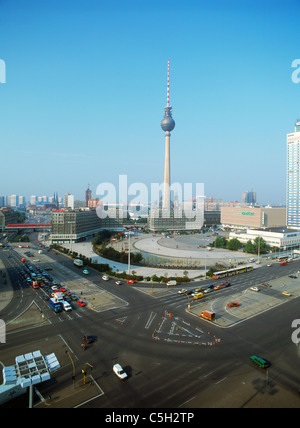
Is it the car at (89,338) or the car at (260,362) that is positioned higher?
the car at (260,362)

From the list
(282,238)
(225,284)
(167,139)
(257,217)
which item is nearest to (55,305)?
(225,284)

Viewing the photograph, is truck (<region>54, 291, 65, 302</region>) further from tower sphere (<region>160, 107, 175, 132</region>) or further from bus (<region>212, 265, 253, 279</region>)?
tower sphere (<region>160, 107, 175, 132</region>)

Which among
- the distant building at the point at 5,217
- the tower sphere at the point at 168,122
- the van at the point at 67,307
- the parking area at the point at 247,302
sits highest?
the tower sphere at the point at 168,122

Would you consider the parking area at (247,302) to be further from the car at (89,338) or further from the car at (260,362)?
the car at (89,338)

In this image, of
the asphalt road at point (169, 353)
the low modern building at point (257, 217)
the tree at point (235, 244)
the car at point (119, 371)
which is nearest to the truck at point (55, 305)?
the asphalt road at point (169, 353)

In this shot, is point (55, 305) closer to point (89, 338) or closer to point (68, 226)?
point (89, 338)

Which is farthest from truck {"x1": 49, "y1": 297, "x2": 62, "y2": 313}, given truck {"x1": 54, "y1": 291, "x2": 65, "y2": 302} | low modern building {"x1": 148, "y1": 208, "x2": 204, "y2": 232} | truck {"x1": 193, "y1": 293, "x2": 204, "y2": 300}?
low modern building {"x1": 148, "y1": 208, "x2": 204, "y2": 232}

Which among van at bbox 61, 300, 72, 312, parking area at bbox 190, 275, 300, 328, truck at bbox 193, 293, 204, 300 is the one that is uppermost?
van at bbox 61, 300, 72, 312
